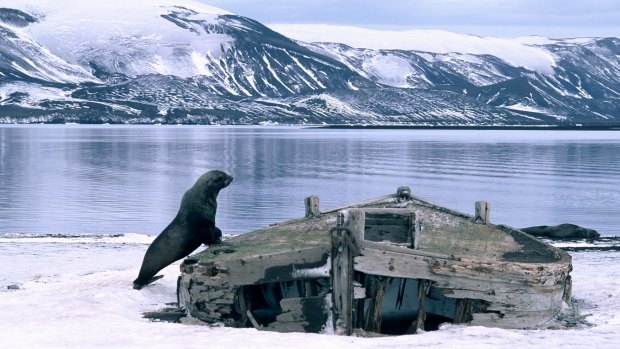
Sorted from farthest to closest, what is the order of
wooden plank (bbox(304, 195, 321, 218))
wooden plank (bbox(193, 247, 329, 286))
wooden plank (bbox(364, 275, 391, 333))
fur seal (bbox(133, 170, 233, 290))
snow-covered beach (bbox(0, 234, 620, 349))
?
wooden plank (bbox(304, 195, 321, 218))
fur seal (bbox(133, 170, 233, 290))
wooden plank (bbox(364, 275, 391, 333))
wooden plank (bbox(193, 247, 329, 286))
snow-covered beach (bbox(0, 234, 620, 349))

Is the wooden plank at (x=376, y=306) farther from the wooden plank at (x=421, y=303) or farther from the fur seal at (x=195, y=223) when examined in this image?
the fur seal at (x=195, y=223)

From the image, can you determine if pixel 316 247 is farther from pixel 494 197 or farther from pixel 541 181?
pixel 541 181

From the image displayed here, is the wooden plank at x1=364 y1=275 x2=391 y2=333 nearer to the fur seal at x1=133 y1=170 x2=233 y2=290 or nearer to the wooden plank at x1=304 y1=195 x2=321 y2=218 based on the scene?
the fur seal at x1=133 y1=170 x2=233 y2=290

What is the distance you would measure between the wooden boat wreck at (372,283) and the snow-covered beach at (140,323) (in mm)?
380

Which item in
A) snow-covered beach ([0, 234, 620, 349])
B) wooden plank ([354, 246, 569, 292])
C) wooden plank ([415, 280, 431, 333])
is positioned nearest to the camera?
snow-covered beach ([0, 234, 620, 349])

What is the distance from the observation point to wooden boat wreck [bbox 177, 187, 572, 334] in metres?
15.4

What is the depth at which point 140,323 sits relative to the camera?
17000 millimetres

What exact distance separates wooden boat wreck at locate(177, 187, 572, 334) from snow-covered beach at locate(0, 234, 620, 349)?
1.25ft

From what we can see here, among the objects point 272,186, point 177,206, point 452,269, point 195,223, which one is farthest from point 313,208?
point 272,186

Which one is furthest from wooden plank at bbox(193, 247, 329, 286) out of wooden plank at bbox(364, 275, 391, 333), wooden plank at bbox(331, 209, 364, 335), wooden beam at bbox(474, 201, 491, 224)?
wooden beam at bbox(474, 201, 491, 224)

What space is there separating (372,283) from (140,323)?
4.29 meters

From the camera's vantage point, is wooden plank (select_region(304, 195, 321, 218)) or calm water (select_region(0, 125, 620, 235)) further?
calm water (select_region(0, 125, 620, 235))

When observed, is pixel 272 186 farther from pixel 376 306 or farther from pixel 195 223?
pixel 376 306

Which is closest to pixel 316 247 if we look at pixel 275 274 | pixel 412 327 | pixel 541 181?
pixel 275 274
